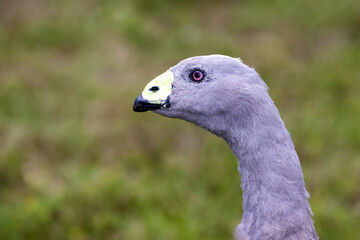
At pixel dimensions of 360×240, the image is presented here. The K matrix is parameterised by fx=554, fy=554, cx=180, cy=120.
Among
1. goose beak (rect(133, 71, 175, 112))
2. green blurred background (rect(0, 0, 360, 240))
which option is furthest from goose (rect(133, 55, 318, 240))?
green blurred background (rect(0, 0, 360, 240))

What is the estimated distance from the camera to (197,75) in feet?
10.8

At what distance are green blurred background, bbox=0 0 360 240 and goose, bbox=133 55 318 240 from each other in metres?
2.67

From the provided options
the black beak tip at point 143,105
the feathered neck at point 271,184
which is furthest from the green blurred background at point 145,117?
the feathered neck at point 271,184

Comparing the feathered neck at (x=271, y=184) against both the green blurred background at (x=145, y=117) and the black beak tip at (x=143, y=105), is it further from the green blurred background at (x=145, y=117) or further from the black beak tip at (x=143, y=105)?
the green blurred background at (x=145, y=117)

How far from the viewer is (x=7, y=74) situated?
8.09 metres

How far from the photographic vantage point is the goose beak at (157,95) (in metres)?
3.38

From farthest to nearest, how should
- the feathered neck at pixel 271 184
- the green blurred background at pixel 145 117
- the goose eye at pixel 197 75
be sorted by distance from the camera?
the green blurred background at pixel 145 117 < the goose eye at pixel 197 75 < the feathered neck at pixel 271 184

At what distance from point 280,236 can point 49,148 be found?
4.50m

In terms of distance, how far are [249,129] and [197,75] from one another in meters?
0.46

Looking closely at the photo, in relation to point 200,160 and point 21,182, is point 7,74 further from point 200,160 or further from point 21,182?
point 200,160

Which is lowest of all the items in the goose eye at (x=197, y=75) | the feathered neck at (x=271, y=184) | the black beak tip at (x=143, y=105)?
the feathered neck at (x=271, y=184)

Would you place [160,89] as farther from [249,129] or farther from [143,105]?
[249,129]

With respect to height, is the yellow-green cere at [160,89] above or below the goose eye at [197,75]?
below

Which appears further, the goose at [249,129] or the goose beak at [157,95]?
the goose beak at [157,95]
